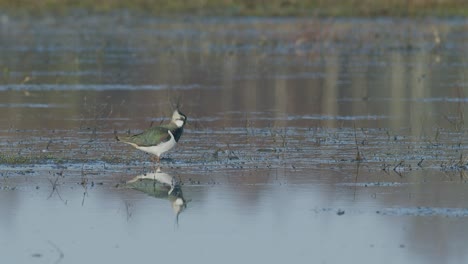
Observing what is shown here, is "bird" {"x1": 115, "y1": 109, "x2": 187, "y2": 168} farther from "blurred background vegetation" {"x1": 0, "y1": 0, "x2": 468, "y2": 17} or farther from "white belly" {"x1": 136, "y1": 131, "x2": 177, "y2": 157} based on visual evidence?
"blurred background vegetation" {"x1": 0, "y1": 0, "x2": 468, "y2": 17}

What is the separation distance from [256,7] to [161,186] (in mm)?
38792

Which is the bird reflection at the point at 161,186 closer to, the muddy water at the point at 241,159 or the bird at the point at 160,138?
the muddy water at the point at 241,159

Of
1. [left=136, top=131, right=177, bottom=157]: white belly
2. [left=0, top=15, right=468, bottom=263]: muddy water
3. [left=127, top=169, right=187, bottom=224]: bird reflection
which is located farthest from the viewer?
[left=136, top=131, right=177, bottom=157]: white belly

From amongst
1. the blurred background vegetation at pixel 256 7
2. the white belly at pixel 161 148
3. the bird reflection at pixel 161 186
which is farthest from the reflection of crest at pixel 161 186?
the blurred background vegetation at pixel 256 7

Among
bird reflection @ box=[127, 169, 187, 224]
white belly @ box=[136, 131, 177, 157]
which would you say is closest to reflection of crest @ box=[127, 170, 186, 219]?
bird reflection @ box=[127, 169, 187, 224]

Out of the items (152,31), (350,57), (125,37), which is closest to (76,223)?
(350,57)

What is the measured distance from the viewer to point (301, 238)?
10.4 metres

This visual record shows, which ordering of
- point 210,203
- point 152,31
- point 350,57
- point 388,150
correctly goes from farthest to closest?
1. point 152,31
2. point 350,57
3. point 388,150
4. point 210,203

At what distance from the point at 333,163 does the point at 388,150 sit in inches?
48.8

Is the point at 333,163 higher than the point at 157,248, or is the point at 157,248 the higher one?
Answer: the point at 333,163

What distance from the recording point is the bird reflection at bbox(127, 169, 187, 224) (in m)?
12.0

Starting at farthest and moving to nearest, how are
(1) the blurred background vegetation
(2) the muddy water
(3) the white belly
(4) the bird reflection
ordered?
(1) the blurred background vegetation
(3) the white belly
(4) the bird reflection
(2) the muddy water

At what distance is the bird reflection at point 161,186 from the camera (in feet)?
39.3

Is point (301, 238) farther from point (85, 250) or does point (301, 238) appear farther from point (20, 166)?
point (20, 166)
